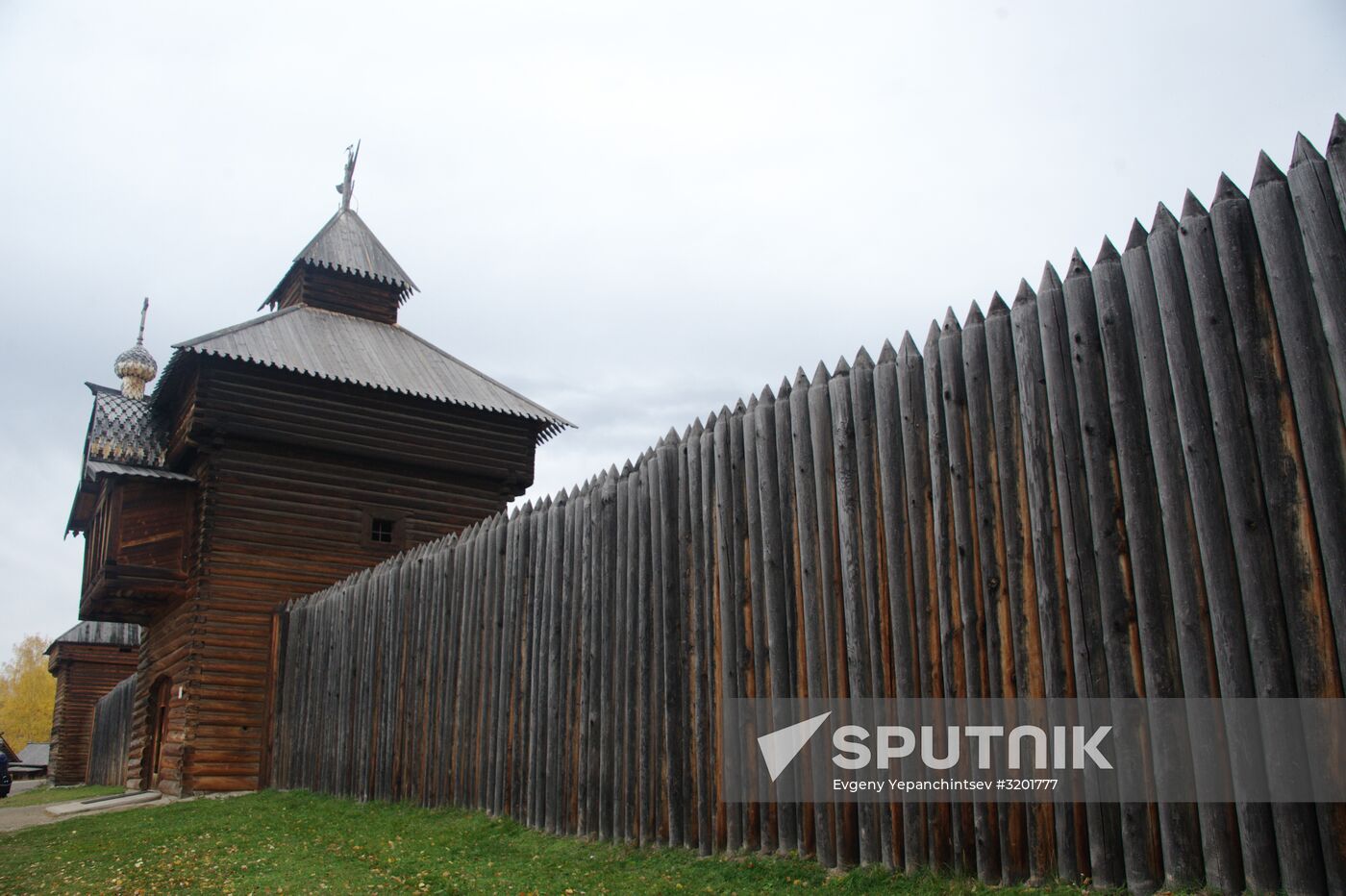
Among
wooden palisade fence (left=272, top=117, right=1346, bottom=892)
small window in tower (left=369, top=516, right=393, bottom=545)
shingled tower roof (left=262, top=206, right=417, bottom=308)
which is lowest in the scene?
wooden palisade fence (left=272, top=117, right=1346, bottom=892)

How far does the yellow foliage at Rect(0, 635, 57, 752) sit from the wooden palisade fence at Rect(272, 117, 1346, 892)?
267ft

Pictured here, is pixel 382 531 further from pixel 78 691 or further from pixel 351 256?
pixel 78 691

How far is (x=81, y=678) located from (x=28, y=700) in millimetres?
48110

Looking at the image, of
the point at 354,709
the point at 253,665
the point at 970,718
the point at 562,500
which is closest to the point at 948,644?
the point at 970,718

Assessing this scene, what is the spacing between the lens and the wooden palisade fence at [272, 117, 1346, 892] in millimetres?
3840

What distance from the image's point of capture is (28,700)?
78375 mm

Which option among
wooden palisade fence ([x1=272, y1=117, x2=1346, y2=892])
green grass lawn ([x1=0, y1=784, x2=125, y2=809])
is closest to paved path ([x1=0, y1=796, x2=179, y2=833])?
green grass lawn ([x1=0, y1=784, x2=125, y2=809])

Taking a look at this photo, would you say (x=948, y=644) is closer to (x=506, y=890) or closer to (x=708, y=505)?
(x=708, y=505)

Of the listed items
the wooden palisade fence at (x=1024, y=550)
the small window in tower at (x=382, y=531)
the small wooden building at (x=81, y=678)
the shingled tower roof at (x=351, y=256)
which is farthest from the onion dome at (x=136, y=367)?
the wooden palisade fence at (x=1024, y=550)

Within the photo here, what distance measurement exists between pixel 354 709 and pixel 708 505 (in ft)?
25.5

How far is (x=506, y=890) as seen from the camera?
19.5 ft

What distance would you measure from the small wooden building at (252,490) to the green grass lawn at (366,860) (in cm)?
528

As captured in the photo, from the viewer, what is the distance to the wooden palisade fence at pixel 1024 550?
12.6 feet

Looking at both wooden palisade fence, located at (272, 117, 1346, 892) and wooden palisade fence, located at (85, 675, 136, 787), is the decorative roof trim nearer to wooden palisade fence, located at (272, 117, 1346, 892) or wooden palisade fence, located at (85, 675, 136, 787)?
wooden palisade fence, located at (85, 675, 136, 787)
